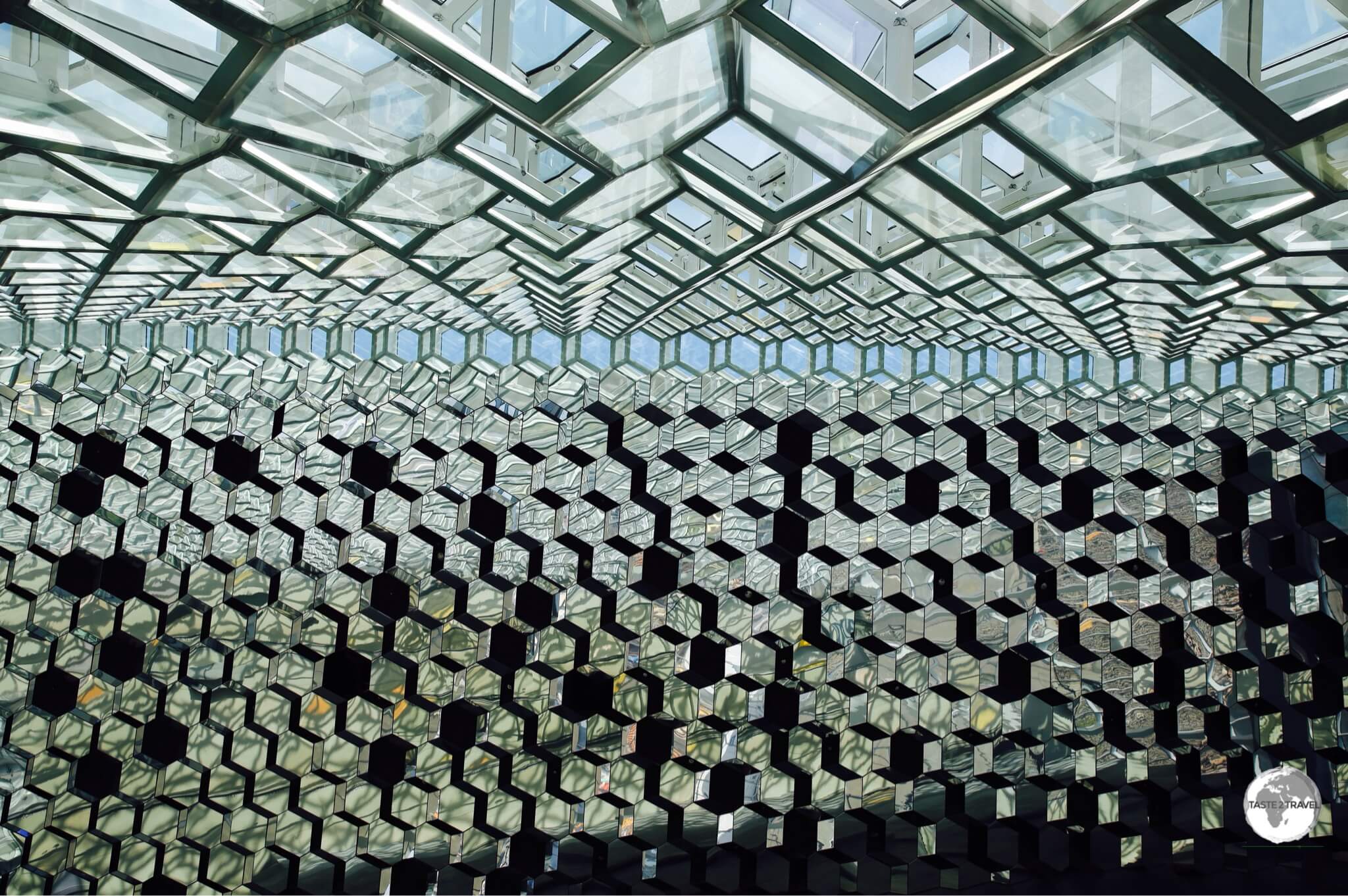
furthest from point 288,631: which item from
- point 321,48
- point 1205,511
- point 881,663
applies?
point 1205,511

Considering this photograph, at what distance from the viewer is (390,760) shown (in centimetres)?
509

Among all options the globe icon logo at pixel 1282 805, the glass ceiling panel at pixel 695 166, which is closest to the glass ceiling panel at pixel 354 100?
the glass ceiling panel at pixel 695 166

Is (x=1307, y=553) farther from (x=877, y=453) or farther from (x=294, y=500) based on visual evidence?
(x=294, y=500)

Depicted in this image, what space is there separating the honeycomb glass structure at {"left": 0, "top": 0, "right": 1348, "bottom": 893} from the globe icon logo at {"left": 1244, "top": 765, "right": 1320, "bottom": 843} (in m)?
0.08

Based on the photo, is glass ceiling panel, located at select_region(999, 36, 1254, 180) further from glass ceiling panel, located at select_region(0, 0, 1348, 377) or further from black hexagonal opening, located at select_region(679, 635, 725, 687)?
black hexagonal opening, located at select_region(679, 635, 725, 687)

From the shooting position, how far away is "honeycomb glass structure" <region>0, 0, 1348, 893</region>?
193 inches

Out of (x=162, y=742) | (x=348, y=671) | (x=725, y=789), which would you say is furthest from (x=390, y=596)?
(x=725, y=789)

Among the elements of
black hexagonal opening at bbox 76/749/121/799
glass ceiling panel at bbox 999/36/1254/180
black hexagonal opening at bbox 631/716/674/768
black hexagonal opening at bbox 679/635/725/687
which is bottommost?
black hexagonal opening at bbox 76/749/121/799

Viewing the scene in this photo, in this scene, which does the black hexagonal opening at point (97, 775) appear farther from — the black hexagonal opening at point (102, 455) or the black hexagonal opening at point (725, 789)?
the black hexagonal opening at point (725, 789)

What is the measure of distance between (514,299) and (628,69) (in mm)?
3054

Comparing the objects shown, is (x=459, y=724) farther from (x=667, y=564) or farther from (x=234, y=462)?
Result: (x=234, y=462)

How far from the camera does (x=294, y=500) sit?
16.8ft

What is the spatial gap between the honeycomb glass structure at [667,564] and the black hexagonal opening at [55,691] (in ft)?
0.11

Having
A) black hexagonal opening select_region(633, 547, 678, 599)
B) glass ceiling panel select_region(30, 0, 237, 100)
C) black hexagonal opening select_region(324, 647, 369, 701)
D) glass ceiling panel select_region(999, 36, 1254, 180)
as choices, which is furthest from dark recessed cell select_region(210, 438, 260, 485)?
glass ceiling panel select_region(999, 36, 1254, 180)
